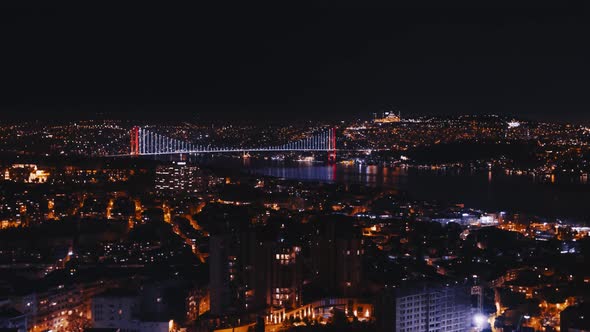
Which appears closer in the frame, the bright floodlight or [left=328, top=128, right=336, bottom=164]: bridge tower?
the bright floodlight

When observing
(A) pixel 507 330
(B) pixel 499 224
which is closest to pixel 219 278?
(A) pixel 507 330

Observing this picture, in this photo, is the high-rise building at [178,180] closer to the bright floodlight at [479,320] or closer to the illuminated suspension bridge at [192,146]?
the illuminated suspension bridge at [192,146]

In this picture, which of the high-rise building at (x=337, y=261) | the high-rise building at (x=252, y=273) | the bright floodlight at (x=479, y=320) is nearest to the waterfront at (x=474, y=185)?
the high-rise building at (x=337, y=261)

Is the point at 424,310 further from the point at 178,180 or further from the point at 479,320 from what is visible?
the point at 178,180

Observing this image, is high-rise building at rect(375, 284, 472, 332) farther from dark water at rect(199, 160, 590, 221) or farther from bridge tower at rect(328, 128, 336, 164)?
bridge tower at rect(328, 128, 336, 164)

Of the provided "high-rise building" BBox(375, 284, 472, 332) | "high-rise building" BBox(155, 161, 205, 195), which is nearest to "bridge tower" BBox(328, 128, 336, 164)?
"high-rise building" BBox(155, 161, 205, 195)
